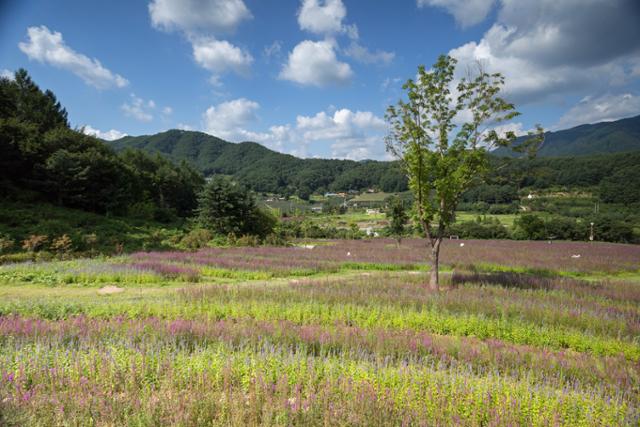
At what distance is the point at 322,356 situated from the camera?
4.97 metres

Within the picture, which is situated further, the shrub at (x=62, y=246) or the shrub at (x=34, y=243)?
the shrub at (x=34, y=243)

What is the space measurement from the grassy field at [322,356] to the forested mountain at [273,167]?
11881cm

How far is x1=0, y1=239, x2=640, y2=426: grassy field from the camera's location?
333cm

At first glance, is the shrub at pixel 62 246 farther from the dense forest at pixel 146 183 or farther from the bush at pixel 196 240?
the bush at pixel 196 240

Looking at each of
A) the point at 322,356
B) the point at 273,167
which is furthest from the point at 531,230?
the point at 273,167

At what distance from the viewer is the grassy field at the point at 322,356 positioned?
3328 mm

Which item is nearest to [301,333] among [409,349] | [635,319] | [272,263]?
[409,349]

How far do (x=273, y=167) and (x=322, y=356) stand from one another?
6684 inches

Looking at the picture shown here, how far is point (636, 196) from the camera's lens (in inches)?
3012

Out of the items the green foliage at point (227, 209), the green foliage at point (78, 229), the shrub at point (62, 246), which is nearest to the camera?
the shrub at point (62, 246)

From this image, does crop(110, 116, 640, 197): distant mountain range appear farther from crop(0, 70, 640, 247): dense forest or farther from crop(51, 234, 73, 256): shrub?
crop(51, 234, 73, 256): shrub

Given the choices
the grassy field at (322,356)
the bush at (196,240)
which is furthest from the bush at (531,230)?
the bush at (196,240)

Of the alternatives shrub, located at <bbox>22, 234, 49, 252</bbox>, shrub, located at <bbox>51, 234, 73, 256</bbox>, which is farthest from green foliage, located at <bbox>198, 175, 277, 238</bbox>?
shrub, located at <bbox>22, 234, 49, 252</bbox>

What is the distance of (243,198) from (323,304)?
2575 centimetres
